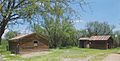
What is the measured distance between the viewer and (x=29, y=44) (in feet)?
157

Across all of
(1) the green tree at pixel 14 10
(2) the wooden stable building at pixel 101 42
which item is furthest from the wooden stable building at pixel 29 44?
(1) the green tree at pixel 14 10

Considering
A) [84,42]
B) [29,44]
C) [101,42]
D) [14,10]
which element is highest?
[14,10]

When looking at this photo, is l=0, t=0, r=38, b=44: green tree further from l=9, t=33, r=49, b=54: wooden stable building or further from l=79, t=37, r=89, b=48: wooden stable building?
l=79, t=37, r=89, b=48: wooden stable building

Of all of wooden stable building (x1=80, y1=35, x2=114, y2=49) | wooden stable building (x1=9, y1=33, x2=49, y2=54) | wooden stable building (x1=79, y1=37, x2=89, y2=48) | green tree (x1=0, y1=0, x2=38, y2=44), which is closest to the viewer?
green tree (x1=0, y1=0, x2=38, y2=44)

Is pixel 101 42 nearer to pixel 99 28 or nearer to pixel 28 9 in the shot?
pixel 99 28

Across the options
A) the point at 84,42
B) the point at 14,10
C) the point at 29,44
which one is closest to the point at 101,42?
the point at 84,42

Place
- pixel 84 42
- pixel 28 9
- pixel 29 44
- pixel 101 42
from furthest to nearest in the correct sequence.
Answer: pixel 84 42 < pixel 101 42 < pixel 29 44 < pixel 28 9

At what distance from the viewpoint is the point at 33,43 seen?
158 ft

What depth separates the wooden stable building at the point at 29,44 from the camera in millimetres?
46531

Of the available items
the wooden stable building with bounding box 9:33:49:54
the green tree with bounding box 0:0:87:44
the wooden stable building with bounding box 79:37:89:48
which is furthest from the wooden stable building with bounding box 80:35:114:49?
the green tree with bounding box 0:0:87:44

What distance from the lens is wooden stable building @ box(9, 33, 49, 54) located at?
46531mm

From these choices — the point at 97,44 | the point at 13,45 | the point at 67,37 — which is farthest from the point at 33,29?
the point at 67,37

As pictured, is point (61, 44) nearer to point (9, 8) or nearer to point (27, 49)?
point (27, 49)

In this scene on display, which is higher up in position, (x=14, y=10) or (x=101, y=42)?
(x=14, y=10)
